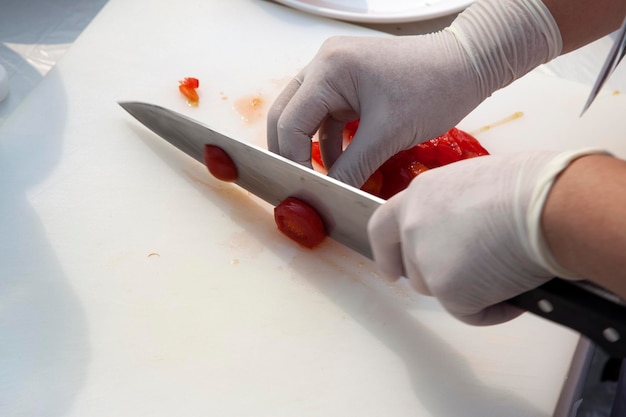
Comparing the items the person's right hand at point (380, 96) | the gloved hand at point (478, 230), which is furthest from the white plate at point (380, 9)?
the gloved hand at point (478, 230)

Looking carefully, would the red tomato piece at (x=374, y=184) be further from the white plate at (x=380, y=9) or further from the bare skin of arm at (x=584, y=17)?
the white plate at (x=380, y=9)

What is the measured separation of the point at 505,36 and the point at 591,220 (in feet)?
2.41

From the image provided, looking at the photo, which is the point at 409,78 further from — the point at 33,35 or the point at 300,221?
the point at 33,35

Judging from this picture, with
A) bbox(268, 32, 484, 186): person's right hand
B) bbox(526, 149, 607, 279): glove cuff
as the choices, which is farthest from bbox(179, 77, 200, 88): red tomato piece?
bbox(526, 149, 607, 279): glove cuff

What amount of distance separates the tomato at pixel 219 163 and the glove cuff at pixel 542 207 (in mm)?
840

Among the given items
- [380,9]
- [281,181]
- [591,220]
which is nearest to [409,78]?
[281,181]

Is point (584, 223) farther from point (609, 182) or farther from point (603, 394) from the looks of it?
point (603, 394)

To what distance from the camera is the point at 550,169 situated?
3.19 feet

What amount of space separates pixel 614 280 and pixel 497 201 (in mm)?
225

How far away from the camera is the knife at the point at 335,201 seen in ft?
3.23

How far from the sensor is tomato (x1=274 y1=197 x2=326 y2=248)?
4.86 ft

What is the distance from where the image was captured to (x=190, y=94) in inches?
73.7

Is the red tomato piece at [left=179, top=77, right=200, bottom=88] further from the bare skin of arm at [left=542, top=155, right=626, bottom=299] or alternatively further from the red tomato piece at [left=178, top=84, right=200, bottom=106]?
the bare skin of arm at [left=542, top=155, right=626, bottom=299]

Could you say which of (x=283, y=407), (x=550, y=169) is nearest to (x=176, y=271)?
(x=283, y=407)
